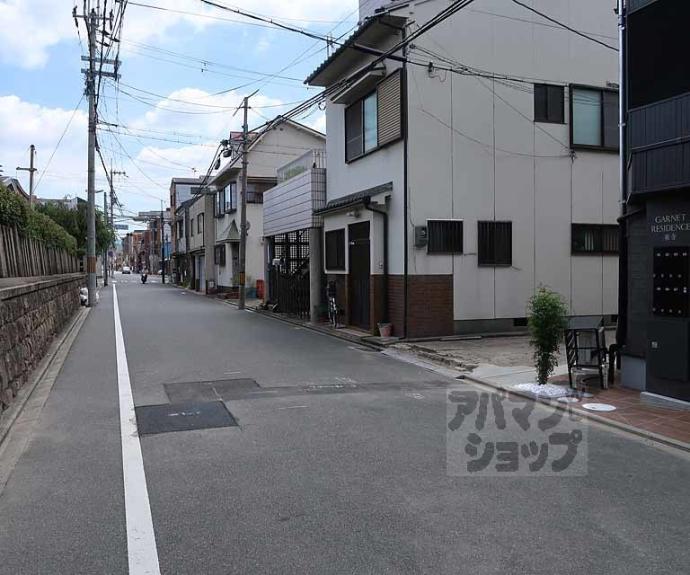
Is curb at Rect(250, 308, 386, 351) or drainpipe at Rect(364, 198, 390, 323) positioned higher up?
drainpipe at Rect(364, 198, 390, 323)

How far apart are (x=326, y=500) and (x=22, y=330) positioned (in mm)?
7369

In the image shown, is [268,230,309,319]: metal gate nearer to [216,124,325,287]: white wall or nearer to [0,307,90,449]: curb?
[0,307,90,449]: curb

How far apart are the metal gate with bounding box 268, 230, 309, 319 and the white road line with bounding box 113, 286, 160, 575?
13.9 meters

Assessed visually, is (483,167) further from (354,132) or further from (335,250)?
(335,250)

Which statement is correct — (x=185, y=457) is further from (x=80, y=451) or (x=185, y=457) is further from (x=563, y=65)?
(x=563, y=65)

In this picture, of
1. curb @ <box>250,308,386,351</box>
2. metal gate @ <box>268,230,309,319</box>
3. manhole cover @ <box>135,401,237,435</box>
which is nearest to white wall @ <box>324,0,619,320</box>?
curb @ <box>250,308,386,351</box>

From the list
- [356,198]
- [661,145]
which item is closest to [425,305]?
[356,198]

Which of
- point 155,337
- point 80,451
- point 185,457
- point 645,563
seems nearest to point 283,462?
point 185,457

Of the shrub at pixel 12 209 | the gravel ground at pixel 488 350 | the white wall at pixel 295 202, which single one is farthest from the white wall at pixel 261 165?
the shrub at pixel 12 209

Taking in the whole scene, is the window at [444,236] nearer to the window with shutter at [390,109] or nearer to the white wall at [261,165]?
the window with shutter at [390,109]

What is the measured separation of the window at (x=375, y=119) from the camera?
587 inches

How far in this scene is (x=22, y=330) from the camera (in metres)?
9.95

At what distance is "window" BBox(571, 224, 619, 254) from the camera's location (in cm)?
1617

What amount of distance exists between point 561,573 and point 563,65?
1503 cm
